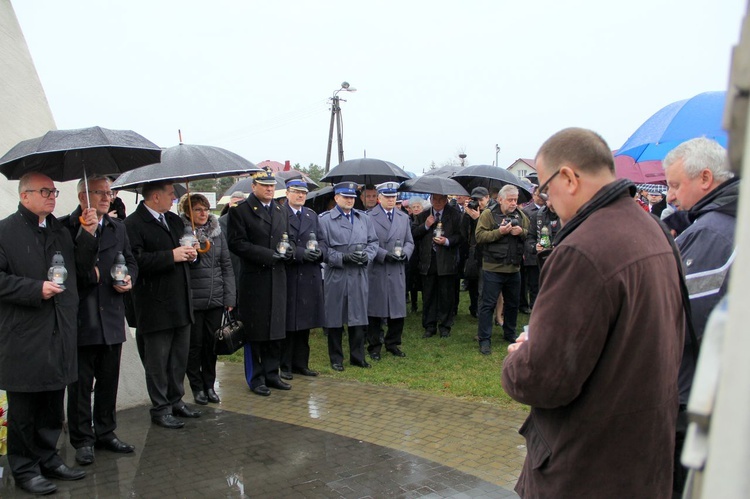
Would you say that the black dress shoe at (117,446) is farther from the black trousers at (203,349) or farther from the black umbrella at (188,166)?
the black umbrella at (188,166)

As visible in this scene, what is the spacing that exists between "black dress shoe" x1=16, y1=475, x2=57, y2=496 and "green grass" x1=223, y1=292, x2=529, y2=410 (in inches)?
146

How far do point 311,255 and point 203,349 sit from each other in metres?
1.67

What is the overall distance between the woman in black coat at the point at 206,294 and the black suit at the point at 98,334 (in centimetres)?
117

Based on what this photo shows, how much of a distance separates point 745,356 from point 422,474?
4.27m

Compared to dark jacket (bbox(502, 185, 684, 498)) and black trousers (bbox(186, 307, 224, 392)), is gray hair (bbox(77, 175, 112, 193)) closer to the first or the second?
black trousers (bbox(186, 307, 224, 392))

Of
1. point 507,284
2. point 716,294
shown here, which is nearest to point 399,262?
point 507,284

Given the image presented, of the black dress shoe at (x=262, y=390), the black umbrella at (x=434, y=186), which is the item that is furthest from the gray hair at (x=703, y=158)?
the black umbrella at (x=434, y=186)

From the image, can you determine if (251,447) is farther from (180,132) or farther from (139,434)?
(180,132)

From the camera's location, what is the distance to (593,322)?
223 cm

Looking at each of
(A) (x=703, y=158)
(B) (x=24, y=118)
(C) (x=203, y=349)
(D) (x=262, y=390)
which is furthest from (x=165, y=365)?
(A) (x=703, y=158)

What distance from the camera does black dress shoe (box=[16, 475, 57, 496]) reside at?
4.55 metres

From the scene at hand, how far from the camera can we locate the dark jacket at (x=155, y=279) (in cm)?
585

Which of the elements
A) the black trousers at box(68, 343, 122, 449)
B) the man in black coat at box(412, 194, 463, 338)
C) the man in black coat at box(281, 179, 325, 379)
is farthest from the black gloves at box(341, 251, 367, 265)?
the black trousers at box(68, 343, 122, 449)

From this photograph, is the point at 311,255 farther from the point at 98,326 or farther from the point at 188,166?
the point at 98,326
